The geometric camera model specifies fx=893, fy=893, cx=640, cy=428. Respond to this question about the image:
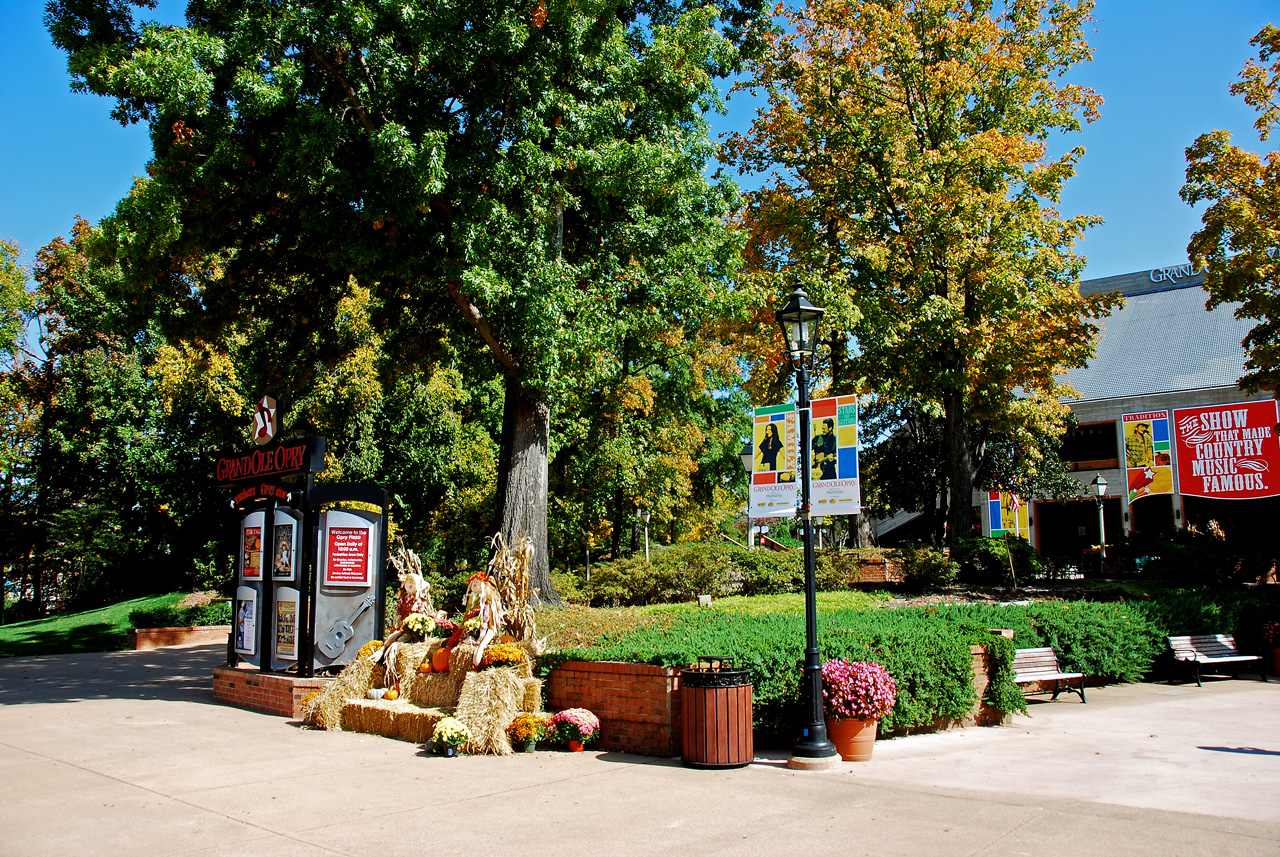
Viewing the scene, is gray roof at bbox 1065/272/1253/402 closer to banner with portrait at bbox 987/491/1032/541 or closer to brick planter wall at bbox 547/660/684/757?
banner with portrait at bbox 987/491/1032/541

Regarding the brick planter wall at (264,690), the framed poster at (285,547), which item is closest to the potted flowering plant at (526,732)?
the brick planter wall at (264,690)

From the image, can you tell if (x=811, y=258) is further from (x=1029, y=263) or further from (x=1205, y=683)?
(x=1205, y=683)

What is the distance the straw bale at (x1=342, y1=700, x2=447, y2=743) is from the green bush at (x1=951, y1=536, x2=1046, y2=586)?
15.9m

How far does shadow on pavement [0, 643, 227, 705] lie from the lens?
15.1 m

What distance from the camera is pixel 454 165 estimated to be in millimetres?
14898

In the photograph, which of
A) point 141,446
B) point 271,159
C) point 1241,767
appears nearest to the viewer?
point 1241,767

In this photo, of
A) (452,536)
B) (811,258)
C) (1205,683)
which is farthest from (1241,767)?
(452,536)

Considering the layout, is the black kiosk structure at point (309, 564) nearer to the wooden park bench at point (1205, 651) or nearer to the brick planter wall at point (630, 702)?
the brick planter wall at point (630, 702)

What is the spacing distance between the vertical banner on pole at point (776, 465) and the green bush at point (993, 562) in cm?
1454

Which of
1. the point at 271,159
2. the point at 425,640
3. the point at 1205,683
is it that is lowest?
the point at 1205,683

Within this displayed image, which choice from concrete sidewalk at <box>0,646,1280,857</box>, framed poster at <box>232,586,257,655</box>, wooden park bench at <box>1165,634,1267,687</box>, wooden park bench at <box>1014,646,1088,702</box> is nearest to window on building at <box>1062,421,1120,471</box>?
wooden park bench at <box>1165,634,1267,687</box>

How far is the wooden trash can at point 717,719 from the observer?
27.5ft

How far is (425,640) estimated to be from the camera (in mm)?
12164

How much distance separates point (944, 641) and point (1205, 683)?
7126 mm
